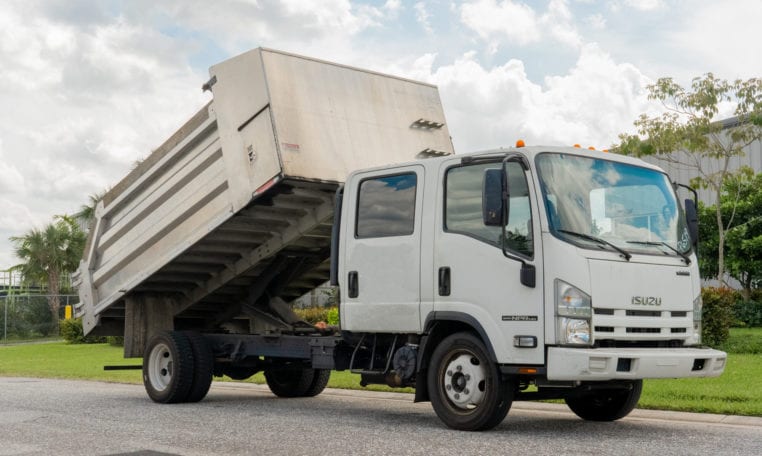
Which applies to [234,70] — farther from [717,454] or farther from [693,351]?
[717,454]

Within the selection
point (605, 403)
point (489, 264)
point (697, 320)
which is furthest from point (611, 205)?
point (605, 403)

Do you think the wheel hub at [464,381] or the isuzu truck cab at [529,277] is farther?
the wheel hub at [464,381]

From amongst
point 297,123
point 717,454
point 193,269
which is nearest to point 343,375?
point 193,269

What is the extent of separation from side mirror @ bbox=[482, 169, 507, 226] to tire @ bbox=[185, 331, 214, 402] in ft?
15.5

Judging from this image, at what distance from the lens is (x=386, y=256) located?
30.1 ft

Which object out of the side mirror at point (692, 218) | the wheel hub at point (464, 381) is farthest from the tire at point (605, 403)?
the wheel hub at point (464, 381)

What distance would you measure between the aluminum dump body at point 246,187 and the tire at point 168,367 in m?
0.70

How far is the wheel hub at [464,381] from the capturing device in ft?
27.4

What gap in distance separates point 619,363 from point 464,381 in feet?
4.50

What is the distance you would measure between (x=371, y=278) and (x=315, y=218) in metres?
1.40

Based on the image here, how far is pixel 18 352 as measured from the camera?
28906 millimetres

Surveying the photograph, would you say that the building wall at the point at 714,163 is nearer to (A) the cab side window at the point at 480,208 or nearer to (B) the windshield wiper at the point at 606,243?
(A) the cab side window at the point at 480,208

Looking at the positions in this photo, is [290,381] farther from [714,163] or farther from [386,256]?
[714,163]

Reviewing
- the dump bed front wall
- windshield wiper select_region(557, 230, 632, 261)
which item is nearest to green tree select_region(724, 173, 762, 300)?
the dump bed front wall
